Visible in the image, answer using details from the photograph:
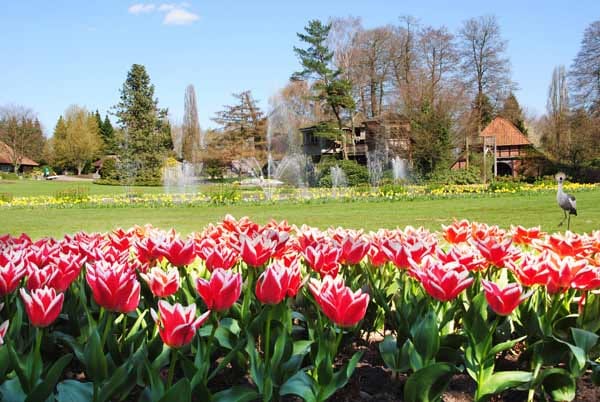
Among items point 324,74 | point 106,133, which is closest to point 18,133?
point 106,133

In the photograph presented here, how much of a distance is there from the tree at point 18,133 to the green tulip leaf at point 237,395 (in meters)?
62.6

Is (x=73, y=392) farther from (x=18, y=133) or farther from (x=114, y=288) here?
(x=18, y=133)

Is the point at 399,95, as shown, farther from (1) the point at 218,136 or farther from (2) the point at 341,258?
(2) the point at 341,258

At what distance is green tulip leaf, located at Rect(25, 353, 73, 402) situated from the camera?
1570mm

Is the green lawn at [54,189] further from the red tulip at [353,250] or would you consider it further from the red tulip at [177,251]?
the red tulip at [353,250]

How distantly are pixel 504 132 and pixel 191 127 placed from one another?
27.5m

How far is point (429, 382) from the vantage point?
5.79ft

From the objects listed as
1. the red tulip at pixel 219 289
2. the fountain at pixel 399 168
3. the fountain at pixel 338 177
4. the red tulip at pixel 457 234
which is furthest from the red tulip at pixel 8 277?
the fountain at pixel 399 168

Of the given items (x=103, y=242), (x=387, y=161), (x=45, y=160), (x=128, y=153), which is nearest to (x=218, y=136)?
(x=128, y=153)

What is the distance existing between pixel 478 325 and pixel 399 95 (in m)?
34.8

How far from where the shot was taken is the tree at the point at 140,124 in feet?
155

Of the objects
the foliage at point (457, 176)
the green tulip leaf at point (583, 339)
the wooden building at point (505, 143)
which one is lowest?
the green tulip leaf at point (583, 339)

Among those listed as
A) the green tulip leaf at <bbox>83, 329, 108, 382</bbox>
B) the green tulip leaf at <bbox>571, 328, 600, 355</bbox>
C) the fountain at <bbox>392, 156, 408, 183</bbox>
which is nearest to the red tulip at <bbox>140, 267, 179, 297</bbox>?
the green tulip leaf at <bbox>83, 329, 108, 382</bbox>

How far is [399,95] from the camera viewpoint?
35.4 meters
